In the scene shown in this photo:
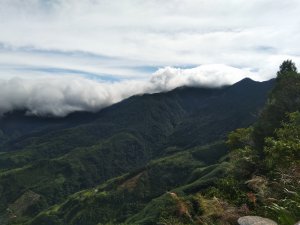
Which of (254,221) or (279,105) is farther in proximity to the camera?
(279,105)

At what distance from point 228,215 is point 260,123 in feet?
331

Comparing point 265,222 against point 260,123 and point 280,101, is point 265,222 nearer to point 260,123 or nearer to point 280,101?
point 260,123

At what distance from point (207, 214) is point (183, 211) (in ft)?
6.79

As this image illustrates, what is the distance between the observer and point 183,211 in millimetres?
20859

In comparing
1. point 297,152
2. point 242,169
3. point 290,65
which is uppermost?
point 290,65

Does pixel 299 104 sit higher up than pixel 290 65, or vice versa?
pixel 290 65

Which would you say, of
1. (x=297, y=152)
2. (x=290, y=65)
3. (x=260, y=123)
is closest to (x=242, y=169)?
(x=297, y=152)

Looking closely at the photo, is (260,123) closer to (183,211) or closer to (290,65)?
(290,65)

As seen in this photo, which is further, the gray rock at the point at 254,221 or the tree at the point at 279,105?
the tree at the point at 279,105

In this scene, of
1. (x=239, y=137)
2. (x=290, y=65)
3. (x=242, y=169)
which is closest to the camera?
(x=242, y=169)

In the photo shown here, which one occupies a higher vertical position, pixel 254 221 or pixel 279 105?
pixel 279 105

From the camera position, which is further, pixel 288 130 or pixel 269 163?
pixel 288 130

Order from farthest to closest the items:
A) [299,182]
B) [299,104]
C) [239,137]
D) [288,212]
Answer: [299,104] < [239,137] < [299,182] < [288,212]

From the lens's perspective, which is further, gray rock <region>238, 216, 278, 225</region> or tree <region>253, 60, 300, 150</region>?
tree <region>253, 60, 300, 150</region>
